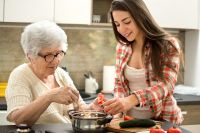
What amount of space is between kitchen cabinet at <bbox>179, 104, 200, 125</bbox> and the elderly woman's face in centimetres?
140

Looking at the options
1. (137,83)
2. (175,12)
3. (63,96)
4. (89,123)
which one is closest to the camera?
(89,123)

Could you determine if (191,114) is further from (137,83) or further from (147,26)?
(147,26)

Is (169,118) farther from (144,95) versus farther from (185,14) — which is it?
(185,14)

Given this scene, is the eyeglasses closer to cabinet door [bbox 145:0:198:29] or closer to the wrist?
the wrist

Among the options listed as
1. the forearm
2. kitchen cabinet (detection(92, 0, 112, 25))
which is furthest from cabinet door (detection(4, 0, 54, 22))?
the forearm

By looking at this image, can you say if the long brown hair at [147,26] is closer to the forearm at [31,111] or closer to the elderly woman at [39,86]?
the elderly woman at [39,86]

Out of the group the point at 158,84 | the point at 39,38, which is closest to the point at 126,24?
the point at 158,84

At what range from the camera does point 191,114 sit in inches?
118

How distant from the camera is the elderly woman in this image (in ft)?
5.93

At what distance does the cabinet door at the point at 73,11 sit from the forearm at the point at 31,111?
130 centimetres

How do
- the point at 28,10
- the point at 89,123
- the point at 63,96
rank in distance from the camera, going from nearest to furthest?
the point at 89,123
the point at 63,96
the point at 28,10

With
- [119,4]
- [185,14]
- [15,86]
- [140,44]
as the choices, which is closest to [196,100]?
[185,14]

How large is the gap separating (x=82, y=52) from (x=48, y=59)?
1.48 meters

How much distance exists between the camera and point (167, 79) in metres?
2.01
